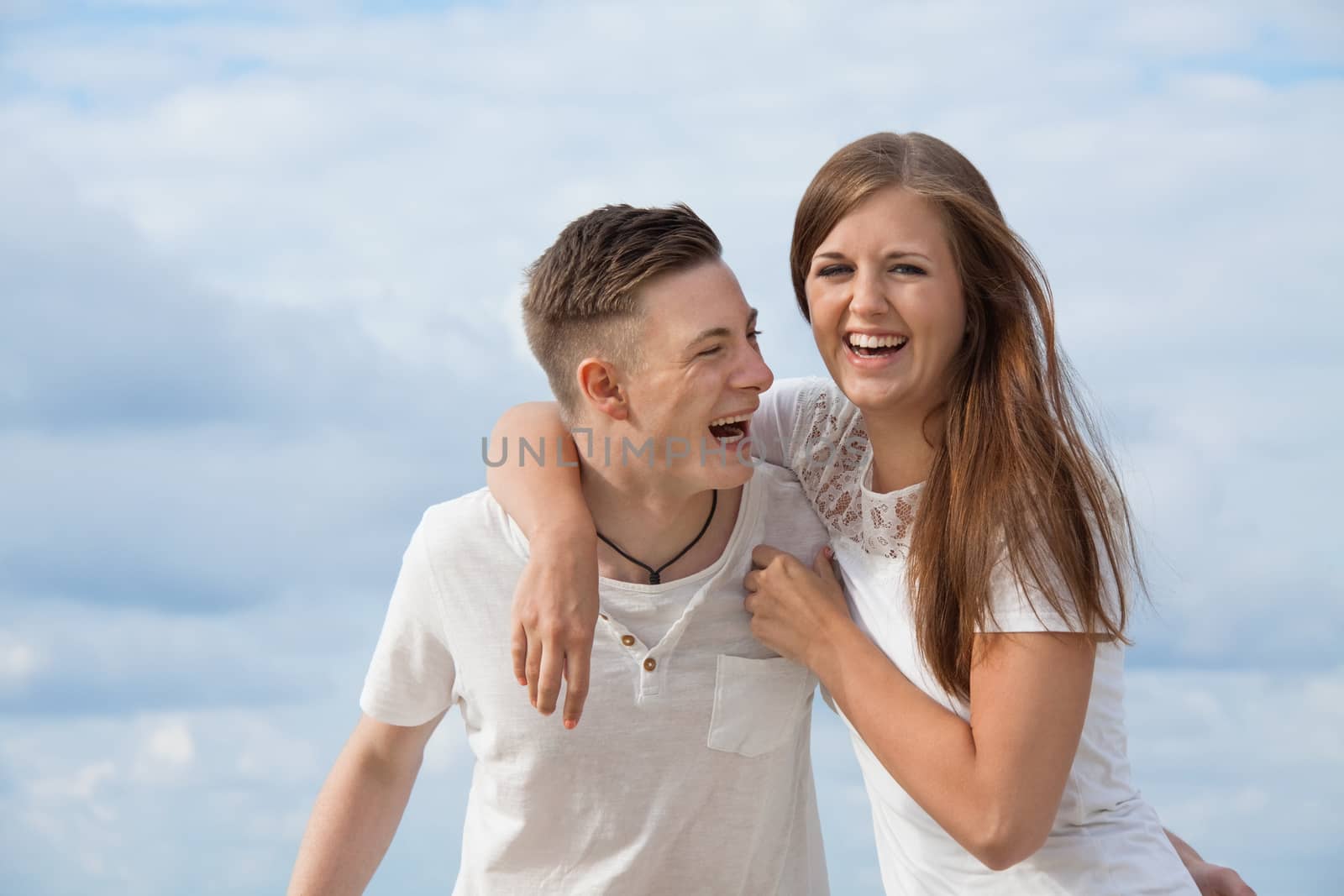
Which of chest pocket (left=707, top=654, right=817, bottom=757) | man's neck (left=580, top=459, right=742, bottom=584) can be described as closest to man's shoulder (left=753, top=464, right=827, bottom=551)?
man's neck (left=580, top=459, right=742, bottom=584)

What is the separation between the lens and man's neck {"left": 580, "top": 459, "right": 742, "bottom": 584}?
3.02 meters

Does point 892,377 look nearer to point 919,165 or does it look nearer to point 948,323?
point 948,323

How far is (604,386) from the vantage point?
117 inches

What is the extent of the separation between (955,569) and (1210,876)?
1.11 m

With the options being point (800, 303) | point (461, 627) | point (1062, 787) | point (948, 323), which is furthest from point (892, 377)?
point (461, 627)

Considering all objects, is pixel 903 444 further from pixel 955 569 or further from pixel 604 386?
pixel 604 386

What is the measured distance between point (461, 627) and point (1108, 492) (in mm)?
1461

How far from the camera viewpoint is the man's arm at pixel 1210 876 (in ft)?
9.99

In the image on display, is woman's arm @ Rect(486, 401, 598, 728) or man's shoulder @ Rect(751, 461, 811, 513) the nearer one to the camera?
woman's arm @ Rect(486, 401, 598, 728)

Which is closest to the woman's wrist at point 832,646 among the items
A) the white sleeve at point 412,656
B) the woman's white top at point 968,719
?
the woman's white top at point 968,719

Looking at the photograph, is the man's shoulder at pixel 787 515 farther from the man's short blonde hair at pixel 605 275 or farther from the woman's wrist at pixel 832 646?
the man's short blonde hair at pixel 605 275

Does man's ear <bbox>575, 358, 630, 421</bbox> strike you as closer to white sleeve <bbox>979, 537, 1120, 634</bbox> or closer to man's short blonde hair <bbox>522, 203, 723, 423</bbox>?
man's short blonde hair <bbox>522, 203, 723, 423</bbox>

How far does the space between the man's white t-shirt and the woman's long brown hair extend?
0.46m

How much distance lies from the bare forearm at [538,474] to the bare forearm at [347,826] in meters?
0.79
